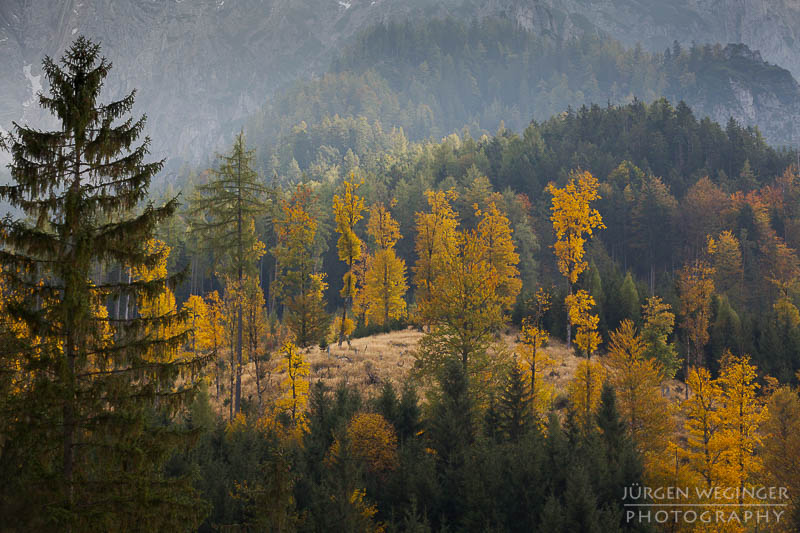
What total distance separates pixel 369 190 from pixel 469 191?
23.0m

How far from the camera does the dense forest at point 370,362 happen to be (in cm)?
1013

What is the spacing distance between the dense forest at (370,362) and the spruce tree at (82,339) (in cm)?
5

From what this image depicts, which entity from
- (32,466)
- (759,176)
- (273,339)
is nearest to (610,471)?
(32,466)

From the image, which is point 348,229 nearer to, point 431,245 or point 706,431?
point 431,245

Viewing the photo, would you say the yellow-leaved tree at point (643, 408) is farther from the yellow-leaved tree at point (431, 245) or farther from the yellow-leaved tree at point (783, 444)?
the yellow-leaved tree at point (431, 245)

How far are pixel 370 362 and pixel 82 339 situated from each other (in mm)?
28217

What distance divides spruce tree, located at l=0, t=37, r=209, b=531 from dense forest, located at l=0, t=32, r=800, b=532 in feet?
0.16

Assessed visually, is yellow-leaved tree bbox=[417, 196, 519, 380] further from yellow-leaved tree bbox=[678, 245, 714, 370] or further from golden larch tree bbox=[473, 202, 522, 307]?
yellow-leaved tree bbox=[678, 245, 714, 370]

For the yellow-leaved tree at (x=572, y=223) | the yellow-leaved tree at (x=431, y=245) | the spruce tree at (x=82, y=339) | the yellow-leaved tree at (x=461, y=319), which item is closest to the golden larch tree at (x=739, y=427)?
the yellow-leaved tree at (x=572, y=223)

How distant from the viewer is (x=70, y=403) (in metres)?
10.1

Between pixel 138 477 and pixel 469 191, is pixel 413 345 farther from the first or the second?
pixel 469 191

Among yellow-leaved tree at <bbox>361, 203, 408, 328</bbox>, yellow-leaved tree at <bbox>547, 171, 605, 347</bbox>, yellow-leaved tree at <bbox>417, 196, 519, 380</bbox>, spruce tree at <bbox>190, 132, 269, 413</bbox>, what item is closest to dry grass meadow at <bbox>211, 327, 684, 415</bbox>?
yellow-leaved tree at <bbox>417, 196, 519, 380</bbox>

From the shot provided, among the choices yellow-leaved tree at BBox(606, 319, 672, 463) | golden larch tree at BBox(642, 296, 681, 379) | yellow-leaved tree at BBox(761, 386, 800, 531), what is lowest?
yellow-leaved tree at BBox(761, 386, 800, 531)

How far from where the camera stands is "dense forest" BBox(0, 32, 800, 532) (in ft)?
33.2
